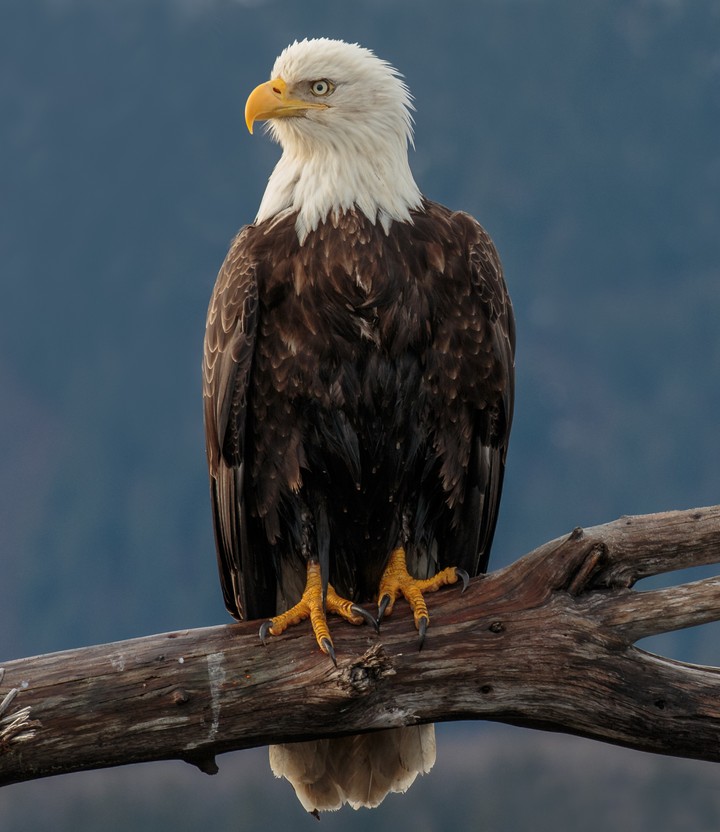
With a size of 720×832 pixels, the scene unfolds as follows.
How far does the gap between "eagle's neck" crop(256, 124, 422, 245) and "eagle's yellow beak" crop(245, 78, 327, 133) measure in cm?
6

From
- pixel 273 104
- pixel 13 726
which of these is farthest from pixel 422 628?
pixel 273 104

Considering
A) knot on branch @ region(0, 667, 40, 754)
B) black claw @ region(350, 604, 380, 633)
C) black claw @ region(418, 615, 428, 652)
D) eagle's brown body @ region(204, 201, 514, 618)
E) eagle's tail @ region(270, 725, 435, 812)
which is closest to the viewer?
knot on branch @ region(0, 667, 40, 754)

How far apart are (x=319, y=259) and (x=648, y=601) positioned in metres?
1.61

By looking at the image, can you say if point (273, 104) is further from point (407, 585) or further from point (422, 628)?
point (422, 628)

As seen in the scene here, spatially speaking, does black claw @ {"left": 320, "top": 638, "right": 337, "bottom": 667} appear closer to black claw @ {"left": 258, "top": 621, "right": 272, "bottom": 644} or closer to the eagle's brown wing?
black claw @ {"left": 258, "top": 621, "right": 272, "bottom": 644}

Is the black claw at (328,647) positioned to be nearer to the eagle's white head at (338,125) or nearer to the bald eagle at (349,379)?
the bald eagle at (349,379)

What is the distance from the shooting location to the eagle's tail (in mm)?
4309

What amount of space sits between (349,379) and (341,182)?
759 millimetres

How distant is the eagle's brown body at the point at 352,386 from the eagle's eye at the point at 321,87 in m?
0.49

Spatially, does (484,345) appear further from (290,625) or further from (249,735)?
(249,735)

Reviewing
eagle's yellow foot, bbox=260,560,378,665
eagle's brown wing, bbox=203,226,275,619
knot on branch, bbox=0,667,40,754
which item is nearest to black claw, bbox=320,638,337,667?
eagle's yellow foot, bbox=260,560,378,665

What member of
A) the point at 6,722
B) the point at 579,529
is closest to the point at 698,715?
the point at 579,529

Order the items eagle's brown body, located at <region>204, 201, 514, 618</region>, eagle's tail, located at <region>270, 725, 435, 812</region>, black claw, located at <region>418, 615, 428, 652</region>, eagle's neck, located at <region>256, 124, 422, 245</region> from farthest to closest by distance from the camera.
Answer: eagle's tail, located at <region>270, 725, 435, 812</region>, eagle's neck, located at <region>256, 124, 422, 245</region>, eagle's brown body, located at <region>204, 201, 514, 618</region>, black claw, located at <region>418, 615, 428, 652</region>

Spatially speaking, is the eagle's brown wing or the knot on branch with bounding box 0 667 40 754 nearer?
the knot on branch with bounding box 0 667 40 754
